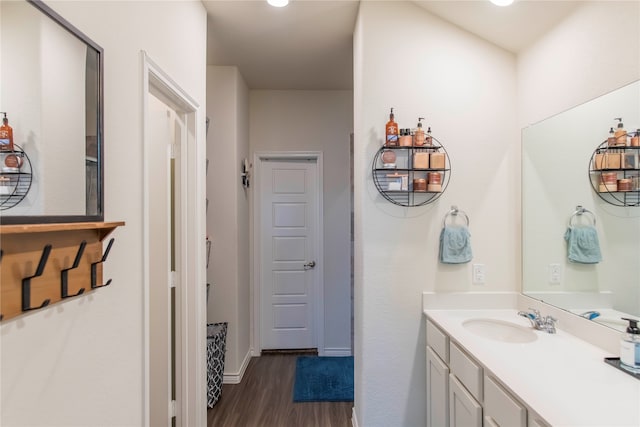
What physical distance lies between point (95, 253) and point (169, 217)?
98 cm

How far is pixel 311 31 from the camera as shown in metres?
2.40

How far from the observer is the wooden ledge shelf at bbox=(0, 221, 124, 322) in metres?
0.73

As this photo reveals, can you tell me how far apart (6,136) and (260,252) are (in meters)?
2.93

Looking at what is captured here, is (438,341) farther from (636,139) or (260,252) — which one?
(260,252)

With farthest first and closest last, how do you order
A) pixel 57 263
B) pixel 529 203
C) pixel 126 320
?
pixel 529 203, pixel 126 320, pixel 57 263

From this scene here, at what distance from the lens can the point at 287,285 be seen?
3.67 metres

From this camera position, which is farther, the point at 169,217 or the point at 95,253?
the point at 169,217

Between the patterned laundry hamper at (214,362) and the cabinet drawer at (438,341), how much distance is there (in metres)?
1.66

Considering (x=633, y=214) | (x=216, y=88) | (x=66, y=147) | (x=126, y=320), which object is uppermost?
(x=216, y=88)

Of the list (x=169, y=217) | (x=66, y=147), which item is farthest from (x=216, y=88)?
(x=66, y=147)

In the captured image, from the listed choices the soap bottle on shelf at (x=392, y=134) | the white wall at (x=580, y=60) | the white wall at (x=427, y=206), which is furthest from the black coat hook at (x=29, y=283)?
the white wall at (x=580, y=60)

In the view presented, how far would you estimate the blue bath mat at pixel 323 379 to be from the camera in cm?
276

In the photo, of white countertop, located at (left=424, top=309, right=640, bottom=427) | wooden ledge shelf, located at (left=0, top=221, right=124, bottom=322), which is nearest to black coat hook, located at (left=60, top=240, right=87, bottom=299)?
wooden ledge shelf, located at (left=0, top=221, right=124, bottom=322)

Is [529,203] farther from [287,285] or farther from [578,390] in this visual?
[287,285]
